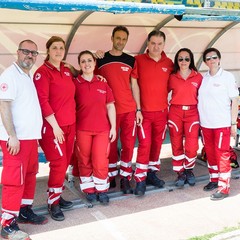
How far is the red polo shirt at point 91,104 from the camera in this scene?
13.8ft

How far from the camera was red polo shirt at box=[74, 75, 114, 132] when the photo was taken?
4.20 m

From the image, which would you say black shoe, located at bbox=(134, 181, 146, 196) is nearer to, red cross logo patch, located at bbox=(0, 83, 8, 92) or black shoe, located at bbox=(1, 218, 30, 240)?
black shoe, located at bbox=(1, 218, 30, 240)

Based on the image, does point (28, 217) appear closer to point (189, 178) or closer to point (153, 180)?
point (153, 180)

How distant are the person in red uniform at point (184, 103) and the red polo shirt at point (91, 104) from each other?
972 millimetres

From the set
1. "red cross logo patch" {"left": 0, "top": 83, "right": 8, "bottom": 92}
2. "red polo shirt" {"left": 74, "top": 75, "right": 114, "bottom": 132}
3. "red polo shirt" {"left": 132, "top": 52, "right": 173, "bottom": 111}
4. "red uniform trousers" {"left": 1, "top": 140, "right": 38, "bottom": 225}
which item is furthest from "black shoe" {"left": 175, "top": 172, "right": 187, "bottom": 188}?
"red cross logo patch" {"left": 0, "top": 83, "right": 8, "bottom": 92}

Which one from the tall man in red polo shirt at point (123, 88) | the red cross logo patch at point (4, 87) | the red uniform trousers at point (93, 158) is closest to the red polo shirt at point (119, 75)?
the tall man in red polo shirt at point (123, 88)

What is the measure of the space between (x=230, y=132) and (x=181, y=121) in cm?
58

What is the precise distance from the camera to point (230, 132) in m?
4.67

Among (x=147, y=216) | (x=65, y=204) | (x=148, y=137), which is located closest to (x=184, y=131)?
(x=148, y=137)

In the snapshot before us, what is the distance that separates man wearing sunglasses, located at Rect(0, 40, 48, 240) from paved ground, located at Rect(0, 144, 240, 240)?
1.23 feet

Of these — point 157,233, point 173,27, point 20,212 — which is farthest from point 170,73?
point 20,212

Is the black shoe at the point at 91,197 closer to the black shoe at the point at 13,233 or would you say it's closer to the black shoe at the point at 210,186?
the black shoe at the point at 13,233

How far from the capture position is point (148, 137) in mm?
4750

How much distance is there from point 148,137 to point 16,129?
1.75m
